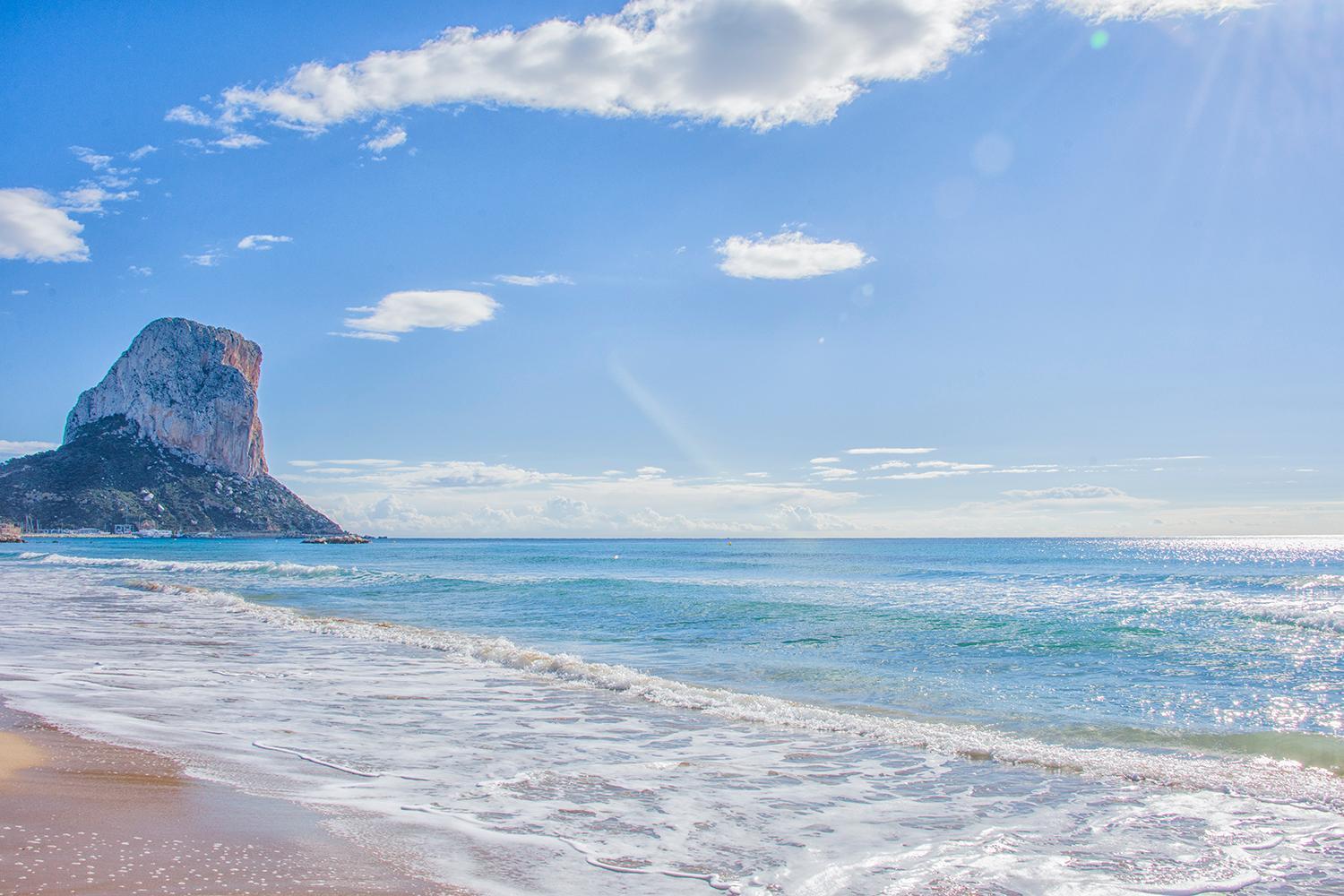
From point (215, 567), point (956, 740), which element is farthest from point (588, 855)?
point (215, 567)

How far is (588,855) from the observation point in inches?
223

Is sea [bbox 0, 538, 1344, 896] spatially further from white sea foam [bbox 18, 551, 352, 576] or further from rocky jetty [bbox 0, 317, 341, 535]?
rocky jetty [bbox 0, 317, 341, 535]

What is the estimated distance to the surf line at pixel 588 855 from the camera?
5.29 meters

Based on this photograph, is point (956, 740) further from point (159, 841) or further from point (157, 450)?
point (157, 450)

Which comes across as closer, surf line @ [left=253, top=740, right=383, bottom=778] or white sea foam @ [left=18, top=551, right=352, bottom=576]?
surf line @ [left=253, top=740, right=383, bottom=778]

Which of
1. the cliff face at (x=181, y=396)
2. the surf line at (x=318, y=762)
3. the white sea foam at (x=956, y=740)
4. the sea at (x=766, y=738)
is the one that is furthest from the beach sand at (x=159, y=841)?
the cliff face at (x=181, y=396)

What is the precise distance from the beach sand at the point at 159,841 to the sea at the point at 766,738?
0.39 metres

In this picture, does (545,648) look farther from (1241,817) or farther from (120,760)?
(1241,817)

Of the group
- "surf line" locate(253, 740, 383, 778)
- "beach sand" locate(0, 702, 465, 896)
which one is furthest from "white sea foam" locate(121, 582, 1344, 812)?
"beach sand" locate(0, 702, 465, 896)

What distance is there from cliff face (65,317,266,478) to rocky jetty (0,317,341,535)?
0.56 ft

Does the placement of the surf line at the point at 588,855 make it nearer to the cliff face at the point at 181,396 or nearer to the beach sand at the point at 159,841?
the beach sand at the point at 159,841

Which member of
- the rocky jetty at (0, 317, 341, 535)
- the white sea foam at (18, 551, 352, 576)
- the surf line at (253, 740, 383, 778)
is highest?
→ the rocky jetty at (0, 317, 341, 535)

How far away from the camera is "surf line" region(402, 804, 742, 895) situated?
5285 mm

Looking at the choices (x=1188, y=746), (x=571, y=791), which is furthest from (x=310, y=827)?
(x=1188, y=746)
